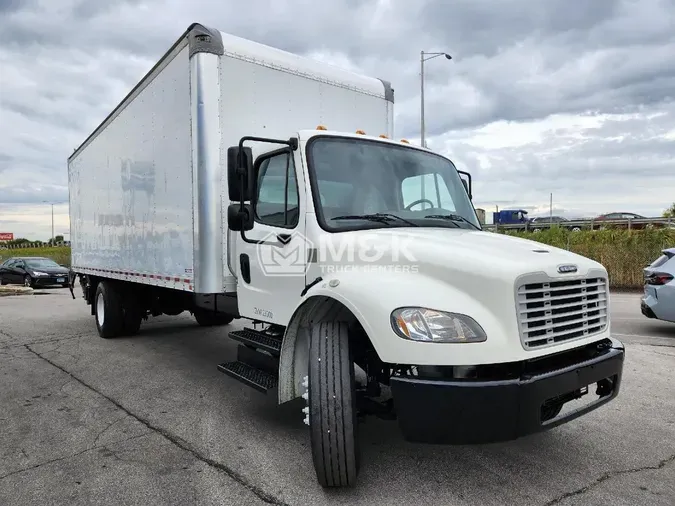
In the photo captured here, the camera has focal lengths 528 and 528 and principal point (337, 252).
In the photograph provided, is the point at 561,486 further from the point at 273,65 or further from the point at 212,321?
the point at 212,321

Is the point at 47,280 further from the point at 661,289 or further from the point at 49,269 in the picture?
the point at 661,289

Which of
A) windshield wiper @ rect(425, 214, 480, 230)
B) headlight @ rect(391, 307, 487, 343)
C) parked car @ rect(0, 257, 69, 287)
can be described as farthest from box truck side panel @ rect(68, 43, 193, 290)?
parked car @ rect(0, 257, 69, 287)

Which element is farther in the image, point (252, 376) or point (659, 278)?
point (659, 278)

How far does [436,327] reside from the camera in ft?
9.53

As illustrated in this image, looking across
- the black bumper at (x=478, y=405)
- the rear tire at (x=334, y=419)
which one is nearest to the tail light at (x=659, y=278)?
the black bumper at (x=478, y=405)

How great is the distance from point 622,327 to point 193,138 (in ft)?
27.1

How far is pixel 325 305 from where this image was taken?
3643 mm

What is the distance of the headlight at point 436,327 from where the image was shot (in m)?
2.87

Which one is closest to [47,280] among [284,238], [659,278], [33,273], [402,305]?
[33,273]

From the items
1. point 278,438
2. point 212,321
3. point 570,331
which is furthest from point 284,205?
point 212,321

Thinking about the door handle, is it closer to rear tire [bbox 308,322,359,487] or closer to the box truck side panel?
rear tire [bbox 308,322,359,487]

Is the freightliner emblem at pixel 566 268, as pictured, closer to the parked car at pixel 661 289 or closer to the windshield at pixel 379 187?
the windshield at pixel 379 187

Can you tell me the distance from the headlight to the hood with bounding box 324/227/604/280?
331mm

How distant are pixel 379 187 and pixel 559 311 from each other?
1.65m
